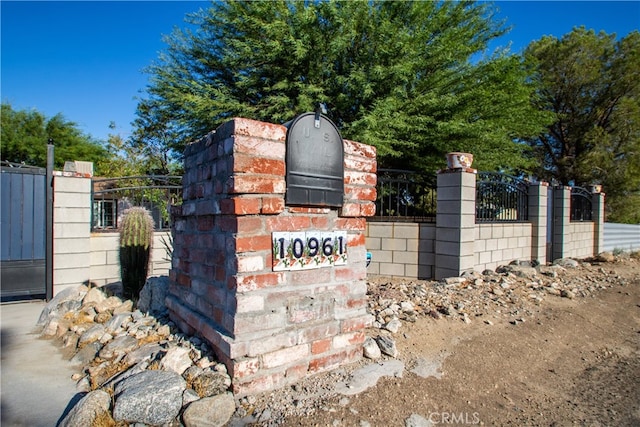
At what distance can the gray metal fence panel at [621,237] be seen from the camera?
35.7 feet

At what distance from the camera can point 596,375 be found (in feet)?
9.04

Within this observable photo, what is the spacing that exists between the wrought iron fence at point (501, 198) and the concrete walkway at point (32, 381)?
19.4 feet

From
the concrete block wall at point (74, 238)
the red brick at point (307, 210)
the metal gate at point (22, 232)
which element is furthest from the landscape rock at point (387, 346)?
the metal gate at point (22, 232)

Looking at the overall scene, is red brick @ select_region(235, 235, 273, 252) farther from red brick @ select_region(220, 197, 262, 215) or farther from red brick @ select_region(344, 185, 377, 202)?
red brick @ select_region(344, 185, 377, 202)

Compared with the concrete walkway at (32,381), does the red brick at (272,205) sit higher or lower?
higher

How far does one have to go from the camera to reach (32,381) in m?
2.42

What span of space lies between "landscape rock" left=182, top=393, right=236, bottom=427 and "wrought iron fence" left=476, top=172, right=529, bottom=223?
5.47m

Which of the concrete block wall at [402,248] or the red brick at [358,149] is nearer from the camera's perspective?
the red brick at [358,149]

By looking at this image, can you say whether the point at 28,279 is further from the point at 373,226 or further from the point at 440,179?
the point at 440,179

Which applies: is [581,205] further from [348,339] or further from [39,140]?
[39,140]

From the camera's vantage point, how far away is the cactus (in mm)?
4496

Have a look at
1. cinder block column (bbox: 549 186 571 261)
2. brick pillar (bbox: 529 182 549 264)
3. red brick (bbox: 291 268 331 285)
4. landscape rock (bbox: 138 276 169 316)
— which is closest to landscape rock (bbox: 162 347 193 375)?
red brick (bbox: 291 268 331 285)

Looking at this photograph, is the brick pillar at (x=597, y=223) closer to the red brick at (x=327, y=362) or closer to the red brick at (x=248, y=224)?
the red brick at (x=327, y=362)

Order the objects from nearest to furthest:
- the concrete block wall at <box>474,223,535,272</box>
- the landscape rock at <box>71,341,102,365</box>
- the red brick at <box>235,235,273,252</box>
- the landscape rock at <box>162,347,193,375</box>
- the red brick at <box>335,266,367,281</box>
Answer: the red brick at <box>235,235,273,252</box>, the landscape rock at <box>162,347,193,375</box>, the red brick at <box>335,266,367,281</box>, the landscape rock at <box>71,341,102,365</box>, the concrete block wall at <box>474,223,535,272</box>
